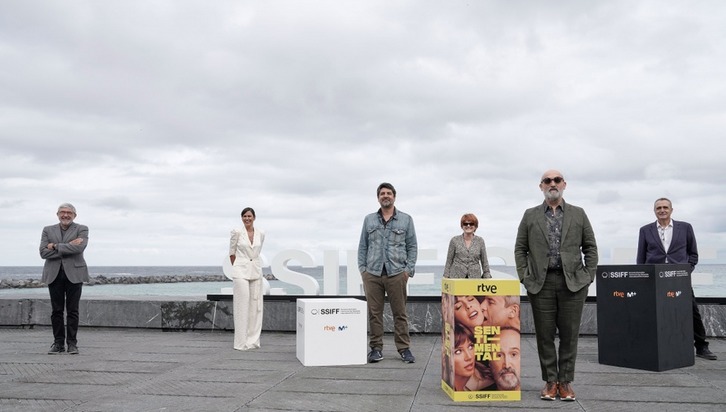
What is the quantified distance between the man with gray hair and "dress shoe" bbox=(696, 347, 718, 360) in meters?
7.76

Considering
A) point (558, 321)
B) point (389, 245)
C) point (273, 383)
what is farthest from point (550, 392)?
point (389, 245)

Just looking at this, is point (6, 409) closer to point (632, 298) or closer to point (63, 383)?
point (63, 383)

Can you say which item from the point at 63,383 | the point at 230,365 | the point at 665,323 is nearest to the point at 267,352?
the point at 230,365

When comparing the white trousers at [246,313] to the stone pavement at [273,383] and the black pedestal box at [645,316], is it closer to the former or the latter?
the stone pavement at [273,383]

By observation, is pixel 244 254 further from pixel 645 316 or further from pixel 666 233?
pixel 666 233

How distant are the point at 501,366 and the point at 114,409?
313 centimetres

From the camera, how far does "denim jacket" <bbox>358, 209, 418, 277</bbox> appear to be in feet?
24.3

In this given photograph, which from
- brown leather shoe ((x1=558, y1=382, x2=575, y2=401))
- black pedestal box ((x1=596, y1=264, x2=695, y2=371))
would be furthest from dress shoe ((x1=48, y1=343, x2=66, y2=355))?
black pedestal box ((x1=596, y1=264, x2=695, y2=371))

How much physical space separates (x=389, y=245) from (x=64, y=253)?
4.15 m

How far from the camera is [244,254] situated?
896 cm

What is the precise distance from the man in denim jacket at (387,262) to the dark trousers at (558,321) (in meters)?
2.31

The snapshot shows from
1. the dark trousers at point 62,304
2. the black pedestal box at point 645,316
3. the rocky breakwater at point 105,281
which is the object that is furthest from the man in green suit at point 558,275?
the rocky breakwater at point 105,281

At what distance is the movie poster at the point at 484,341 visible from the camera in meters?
5.26

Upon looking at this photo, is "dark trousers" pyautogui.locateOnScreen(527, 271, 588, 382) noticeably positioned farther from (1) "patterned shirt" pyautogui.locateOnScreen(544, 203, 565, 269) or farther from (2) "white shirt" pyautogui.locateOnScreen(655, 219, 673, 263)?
(2) "white shirt" pyautogui.locateOnScreen(655, 219, 673, 263)
